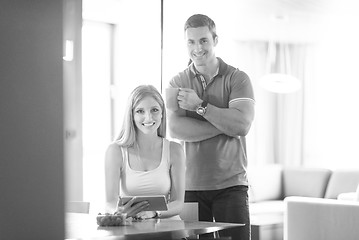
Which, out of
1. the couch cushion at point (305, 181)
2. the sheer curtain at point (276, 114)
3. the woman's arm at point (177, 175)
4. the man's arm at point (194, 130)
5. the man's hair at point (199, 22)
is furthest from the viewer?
the sheer curtain at point (276, 114)

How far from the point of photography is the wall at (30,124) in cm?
53

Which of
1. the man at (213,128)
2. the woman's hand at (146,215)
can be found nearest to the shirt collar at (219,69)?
the man at (213,128)

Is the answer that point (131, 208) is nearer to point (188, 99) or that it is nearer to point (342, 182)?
point (188, 99)

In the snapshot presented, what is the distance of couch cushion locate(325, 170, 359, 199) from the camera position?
7.83 m

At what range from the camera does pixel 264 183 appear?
8211 mm

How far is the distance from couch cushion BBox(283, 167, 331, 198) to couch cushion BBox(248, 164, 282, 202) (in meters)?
0.11

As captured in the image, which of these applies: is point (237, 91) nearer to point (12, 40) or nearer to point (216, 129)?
point (216, 129)

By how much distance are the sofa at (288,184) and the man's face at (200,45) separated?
13.4 ft

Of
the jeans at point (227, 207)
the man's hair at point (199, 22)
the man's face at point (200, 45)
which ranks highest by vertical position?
the man's hair at point (199, 22)

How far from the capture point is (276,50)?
981 centimetres

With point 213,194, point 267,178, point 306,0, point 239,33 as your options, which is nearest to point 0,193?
point 213,194

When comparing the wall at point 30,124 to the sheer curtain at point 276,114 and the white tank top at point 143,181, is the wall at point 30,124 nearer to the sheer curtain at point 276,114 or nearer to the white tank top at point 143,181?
the white tank top at point 143,181

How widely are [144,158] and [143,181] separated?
0.12 meters

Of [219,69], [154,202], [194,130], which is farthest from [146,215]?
[219,69]
